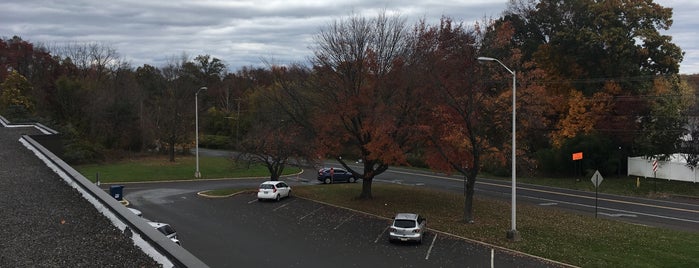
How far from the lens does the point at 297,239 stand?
70.7 ft

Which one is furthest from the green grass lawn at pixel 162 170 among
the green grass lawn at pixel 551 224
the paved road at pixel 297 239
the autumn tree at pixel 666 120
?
the autumn tree at pixel 666 120

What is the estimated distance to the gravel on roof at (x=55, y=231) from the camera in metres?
8.36

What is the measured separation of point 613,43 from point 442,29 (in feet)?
89.1

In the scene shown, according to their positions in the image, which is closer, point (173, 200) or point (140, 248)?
point (140, 248)

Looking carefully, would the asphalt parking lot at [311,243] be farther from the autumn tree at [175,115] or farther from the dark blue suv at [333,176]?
the autumn tree at [175,115]

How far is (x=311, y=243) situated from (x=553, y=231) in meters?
10.9

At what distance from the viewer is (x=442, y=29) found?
26.4 meters

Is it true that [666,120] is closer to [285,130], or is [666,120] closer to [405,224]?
[285,130]

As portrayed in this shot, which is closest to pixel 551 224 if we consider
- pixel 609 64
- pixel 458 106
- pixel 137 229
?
pixel 458 106

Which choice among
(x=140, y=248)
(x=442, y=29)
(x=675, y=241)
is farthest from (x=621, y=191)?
(x=140, y=248)

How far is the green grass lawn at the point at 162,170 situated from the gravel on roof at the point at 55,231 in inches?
1035

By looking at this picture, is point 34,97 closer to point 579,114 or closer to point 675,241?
point 579,114

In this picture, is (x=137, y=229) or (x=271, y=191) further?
(x=271, y=191)

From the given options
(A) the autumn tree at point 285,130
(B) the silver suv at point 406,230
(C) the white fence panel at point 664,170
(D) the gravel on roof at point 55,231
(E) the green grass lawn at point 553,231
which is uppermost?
(A) the autumn tree at point 285,130
